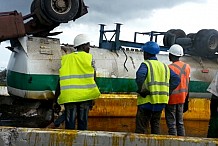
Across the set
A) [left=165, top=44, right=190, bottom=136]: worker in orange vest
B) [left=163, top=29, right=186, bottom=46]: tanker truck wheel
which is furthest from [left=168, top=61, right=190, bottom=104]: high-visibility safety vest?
[left=163, top=29, right=186, bottom=46]: tanker truck wheel

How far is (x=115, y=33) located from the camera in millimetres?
9070

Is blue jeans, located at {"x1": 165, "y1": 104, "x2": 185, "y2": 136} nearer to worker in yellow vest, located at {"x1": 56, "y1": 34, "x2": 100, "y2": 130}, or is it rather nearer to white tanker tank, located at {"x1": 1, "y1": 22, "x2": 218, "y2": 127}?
worker in yellow vest, located at {"x1": 56, "y1": 34, "x2": 100, "y2": 130}

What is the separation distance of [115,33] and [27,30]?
2.04 meters

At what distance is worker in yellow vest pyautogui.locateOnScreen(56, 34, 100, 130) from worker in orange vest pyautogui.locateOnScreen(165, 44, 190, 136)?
133cm

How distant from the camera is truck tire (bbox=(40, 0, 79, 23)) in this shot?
25.3ft

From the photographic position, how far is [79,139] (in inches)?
163

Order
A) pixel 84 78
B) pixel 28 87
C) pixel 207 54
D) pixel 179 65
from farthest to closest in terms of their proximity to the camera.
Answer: pixel 207 54, pixel 28 87, pixel 179 65, pixel 84 78

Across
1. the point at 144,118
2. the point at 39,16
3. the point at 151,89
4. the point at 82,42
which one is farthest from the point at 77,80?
the point at 39,16

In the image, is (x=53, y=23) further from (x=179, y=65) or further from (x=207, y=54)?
(x=207, y=54)

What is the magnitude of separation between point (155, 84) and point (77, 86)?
3.51ft

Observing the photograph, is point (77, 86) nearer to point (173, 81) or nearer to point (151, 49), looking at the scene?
point (151, 49)

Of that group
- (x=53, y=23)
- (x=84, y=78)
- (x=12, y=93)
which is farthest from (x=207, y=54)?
(x=84, y=78)

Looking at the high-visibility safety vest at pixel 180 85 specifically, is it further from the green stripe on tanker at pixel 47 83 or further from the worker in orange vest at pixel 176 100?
the green stripe on tanker at pixel 47 83

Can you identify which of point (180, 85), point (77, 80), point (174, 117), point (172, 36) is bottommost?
point (174, 117)
